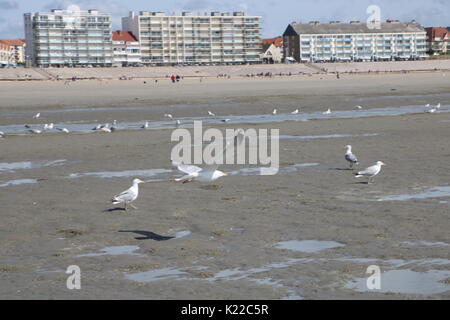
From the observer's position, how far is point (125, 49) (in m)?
160

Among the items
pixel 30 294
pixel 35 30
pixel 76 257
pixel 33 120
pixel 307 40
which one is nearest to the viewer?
pixel 30 294

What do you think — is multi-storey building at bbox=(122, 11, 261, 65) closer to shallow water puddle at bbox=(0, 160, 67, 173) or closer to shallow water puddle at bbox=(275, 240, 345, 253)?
shallow water puddle at bbox=(0, 160, 67, 173)

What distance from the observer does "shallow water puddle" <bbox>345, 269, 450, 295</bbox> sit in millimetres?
7559

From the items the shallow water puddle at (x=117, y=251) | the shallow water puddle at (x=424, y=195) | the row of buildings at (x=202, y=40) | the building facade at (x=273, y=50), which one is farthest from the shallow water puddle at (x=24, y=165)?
the building facade at (x=273, y=50)

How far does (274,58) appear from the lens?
181125mm

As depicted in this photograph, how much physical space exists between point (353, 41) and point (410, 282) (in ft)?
573

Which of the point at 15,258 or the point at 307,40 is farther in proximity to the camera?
the point at 307,40

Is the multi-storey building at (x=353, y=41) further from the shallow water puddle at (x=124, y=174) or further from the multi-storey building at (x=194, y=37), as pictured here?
the shallow water puddle at (x=124, y=174)

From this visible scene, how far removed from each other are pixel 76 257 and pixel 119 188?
197 inches

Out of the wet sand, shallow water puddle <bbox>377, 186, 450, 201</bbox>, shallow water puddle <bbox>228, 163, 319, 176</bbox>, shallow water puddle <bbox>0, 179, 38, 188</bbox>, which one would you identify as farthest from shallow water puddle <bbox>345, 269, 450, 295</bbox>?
shallow water puddle <bbox>0, 179, 38, 188</bbox>

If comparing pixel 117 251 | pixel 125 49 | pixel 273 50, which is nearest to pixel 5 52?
pixel 125 49

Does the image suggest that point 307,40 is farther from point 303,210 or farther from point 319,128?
point 303,210

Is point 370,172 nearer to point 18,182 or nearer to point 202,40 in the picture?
point 18,182

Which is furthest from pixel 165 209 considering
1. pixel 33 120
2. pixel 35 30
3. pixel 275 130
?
pixel 35 30
